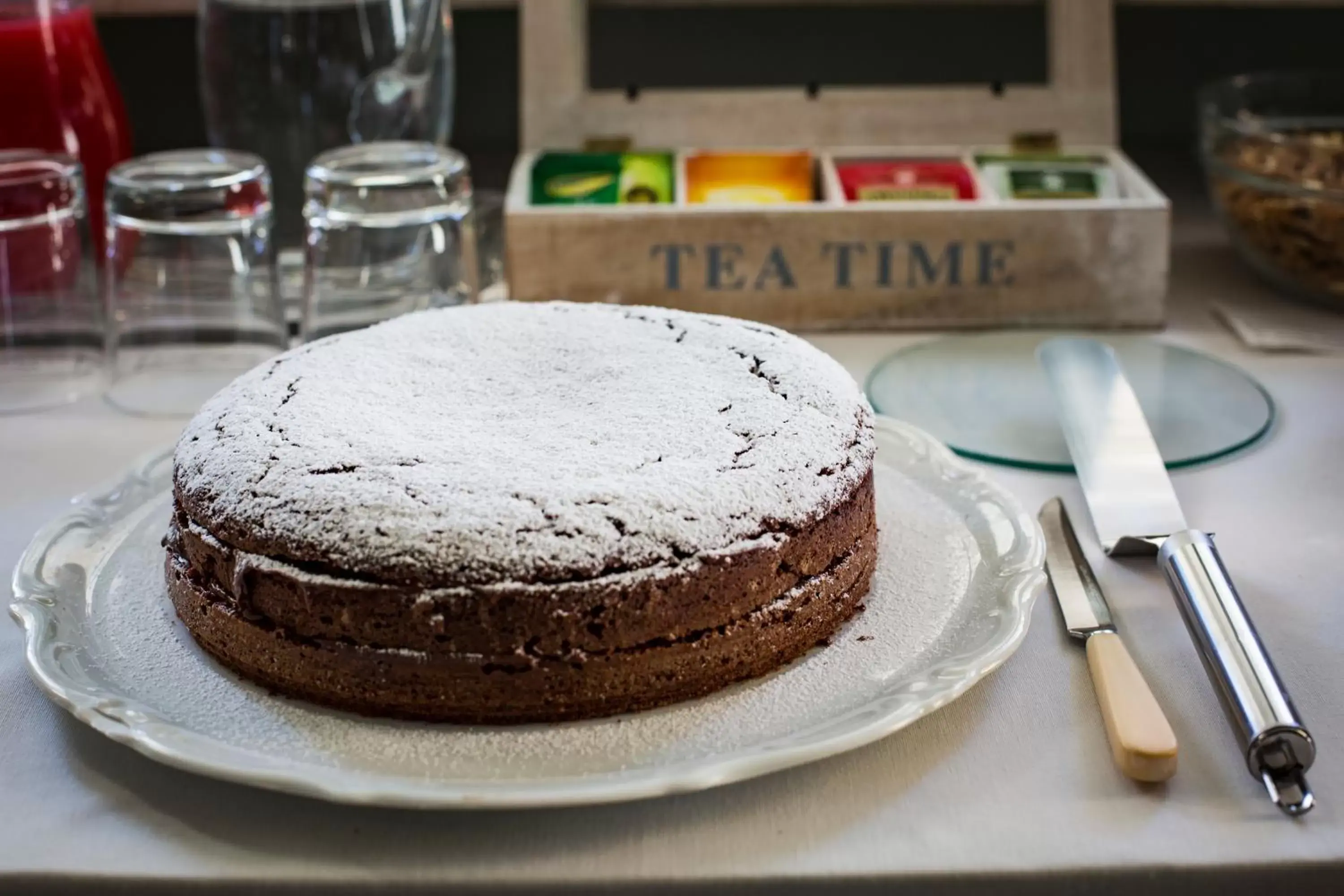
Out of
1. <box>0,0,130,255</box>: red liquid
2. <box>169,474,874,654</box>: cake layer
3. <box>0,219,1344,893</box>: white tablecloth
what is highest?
<box>0,0,130,255</box>: red liquid

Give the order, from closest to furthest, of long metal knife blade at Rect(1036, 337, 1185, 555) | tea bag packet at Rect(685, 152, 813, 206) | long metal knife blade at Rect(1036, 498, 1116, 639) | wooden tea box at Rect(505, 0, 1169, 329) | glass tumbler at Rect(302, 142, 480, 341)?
long metal knife blade at Rect(1036, 498, 1116, 639) < long metal knife blade at Rect(1036, 337, 1185, 555) < glass tumbler at Rect(302, 142, 480, 341) < wooden tea box at Rect(505, 0, 1169, 329) < tea bag packet at Rect(685, 152, 813, 206)

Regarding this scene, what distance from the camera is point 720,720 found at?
680mm

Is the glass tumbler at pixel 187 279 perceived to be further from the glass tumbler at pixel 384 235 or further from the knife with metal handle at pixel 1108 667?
the knife with metal handle at pixel 1108 667

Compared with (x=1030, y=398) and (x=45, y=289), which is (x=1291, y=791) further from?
(x=45, y=289)

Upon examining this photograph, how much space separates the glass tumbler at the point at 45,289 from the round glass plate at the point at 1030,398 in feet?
2.21

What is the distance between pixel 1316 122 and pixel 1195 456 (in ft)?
2.00

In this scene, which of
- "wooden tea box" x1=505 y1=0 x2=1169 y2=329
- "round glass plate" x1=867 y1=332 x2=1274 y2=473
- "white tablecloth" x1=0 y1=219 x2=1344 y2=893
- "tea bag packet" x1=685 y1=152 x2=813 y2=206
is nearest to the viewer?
"white tablecloth" x1=0 y1=219 x2=1344 y2=893

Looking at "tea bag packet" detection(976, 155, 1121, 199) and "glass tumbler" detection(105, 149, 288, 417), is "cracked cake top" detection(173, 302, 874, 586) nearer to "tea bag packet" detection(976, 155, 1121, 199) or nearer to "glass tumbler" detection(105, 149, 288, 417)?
"glass tumbler" detection(105, 149, 288, 417)

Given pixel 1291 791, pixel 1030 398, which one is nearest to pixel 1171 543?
pixel 1291 791

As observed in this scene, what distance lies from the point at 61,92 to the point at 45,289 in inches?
8.4

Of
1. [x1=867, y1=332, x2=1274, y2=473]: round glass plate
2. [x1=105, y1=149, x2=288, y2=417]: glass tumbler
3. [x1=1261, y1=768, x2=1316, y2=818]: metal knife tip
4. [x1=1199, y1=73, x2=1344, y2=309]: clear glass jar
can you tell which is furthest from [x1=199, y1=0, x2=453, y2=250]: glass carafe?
[x1=1261, y1=768, x2=1316, y2=818]: metal knife tip

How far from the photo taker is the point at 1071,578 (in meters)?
0.83

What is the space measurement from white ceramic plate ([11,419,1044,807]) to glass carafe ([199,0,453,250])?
545mm

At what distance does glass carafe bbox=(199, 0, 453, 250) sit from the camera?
1269 millimetres
